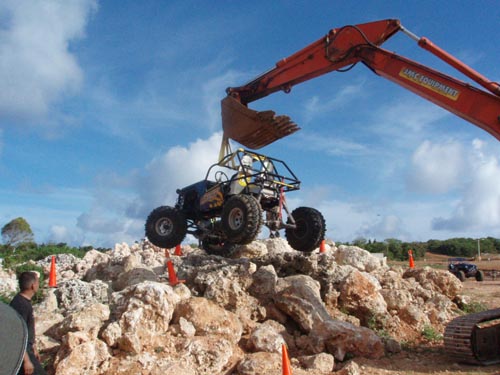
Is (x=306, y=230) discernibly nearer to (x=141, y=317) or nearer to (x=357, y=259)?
(x=357, y=259)

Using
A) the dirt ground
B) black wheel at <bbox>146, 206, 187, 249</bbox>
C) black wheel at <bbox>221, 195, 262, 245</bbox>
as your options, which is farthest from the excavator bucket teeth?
the dirt ground

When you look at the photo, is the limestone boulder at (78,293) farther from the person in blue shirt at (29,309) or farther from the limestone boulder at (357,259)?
the limestone boulder at (357,259)

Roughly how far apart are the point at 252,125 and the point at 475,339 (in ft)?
18.7

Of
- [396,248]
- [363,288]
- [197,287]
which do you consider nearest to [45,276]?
[197,287]

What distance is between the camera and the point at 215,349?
6.47 metres

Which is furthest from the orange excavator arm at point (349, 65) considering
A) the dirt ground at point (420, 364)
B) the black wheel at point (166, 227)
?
the dirt ground at point (420, 364)

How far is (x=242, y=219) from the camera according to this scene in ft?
29.0

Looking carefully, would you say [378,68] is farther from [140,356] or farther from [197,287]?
[140,356]

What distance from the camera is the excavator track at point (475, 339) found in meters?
6.77

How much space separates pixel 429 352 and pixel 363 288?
6.05 ft

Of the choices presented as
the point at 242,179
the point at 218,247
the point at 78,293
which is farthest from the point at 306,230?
the point at 78,293

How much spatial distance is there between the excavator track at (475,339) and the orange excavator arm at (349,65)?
9.36 ft

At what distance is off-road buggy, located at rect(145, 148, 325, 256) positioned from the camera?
8.97m

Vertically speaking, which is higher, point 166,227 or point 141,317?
point 166,227
